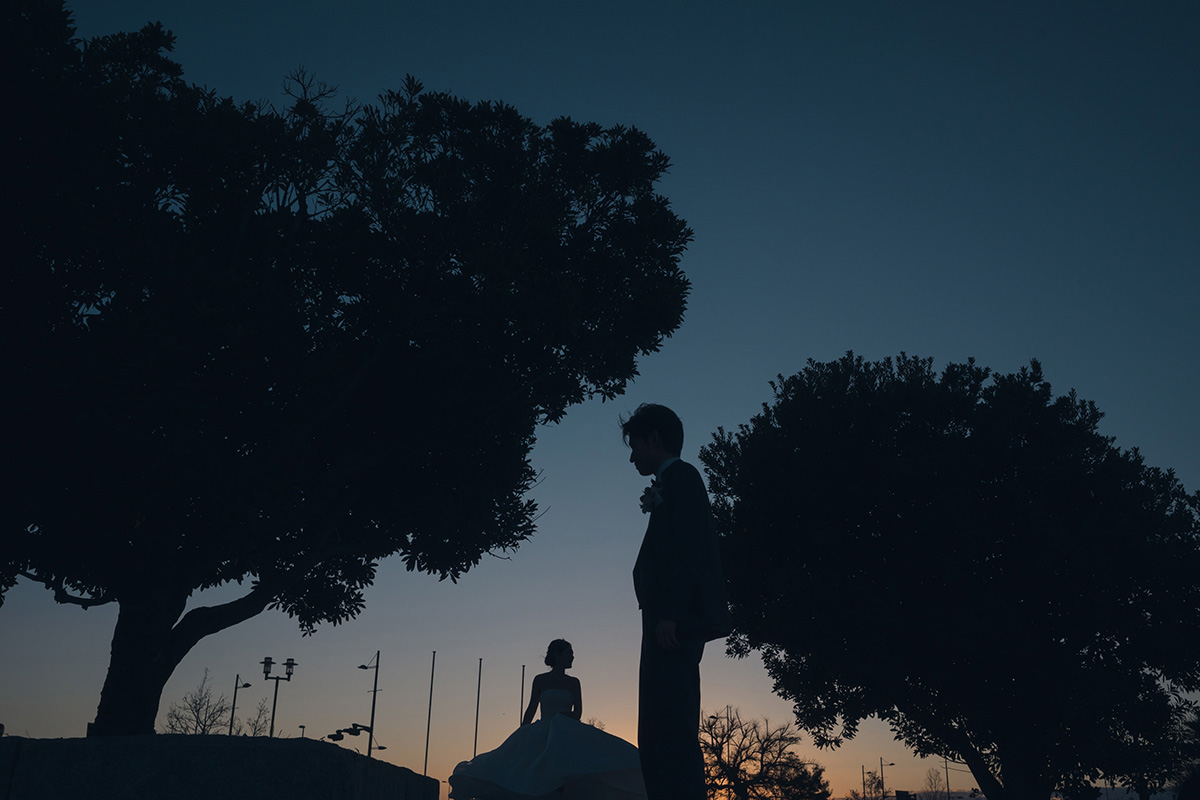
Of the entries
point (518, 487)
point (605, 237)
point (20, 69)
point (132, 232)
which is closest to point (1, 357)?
point (132, 232)

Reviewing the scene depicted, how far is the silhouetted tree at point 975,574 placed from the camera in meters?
21.3

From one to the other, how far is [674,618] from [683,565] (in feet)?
1.03

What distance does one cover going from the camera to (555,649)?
34.3 ft

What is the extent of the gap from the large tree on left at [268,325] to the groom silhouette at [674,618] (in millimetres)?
10354

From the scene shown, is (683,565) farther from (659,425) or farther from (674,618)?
(659,425)

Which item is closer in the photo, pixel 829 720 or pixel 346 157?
pixel 346 157

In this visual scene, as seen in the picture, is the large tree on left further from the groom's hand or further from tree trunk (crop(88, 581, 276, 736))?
the groom's hand

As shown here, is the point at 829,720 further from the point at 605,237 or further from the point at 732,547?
the point at 605,237

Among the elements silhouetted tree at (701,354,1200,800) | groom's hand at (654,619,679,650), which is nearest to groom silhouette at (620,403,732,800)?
groom's hand at (654,619,679,650)

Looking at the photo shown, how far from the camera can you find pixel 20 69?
1291 cm

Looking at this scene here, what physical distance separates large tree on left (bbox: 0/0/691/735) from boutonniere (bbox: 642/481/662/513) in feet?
33.3

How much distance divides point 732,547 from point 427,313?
14067mm

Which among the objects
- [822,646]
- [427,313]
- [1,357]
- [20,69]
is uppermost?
[20,69]

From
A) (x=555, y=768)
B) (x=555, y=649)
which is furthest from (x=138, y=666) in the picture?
(x=555, y=768)
